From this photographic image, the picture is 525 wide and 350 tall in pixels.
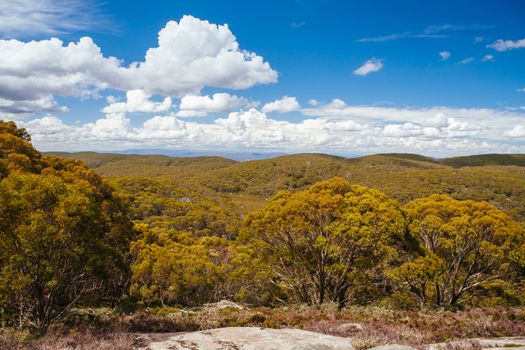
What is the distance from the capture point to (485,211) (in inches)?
968

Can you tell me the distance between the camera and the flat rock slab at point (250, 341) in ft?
30.5

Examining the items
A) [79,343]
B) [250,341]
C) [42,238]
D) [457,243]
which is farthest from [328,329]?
[457,243]

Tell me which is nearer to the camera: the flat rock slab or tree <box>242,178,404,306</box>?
the flat rock slab

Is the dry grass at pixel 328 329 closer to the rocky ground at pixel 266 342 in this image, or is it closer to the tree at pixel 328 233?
the rocky ground at pixel 266 342

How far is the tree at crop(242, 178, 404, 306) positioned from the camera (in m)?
20.8

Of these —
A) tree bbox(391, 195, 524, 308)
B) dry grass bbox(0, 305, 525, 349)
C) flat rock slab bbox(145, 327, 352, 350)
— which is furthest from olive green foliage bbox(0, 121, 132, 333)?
tree bbox(391, 195, 524, 308)

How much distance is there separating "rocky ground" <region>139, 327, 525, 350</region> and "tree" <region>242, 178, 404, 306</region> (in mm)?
10879

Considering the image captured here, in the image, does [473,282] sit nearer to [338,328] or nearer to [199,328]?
[338,328]

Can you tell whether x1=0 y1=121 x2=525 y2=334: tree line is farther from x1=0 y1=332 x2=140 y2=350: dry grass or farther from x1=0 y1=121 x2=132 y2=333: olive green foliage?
x1=0 y1=332 x2=140 y2=350: dry grass

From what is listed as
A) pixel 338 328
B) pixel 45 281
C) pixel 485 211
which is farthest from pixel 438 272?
pixel 45 281

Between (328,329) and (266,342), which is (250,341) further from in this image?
(328,329)

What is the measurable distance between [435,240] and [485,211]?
4.41 metres

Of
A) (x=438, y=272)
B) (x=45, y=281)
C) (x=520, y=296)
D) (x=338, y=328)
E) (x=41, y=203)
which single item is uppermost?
(x=41, y=203)

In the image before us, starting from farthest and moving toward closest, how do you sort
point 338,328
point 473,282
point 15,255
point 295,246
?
point 473,282
point 295,246
point 338,328
point 15,255
